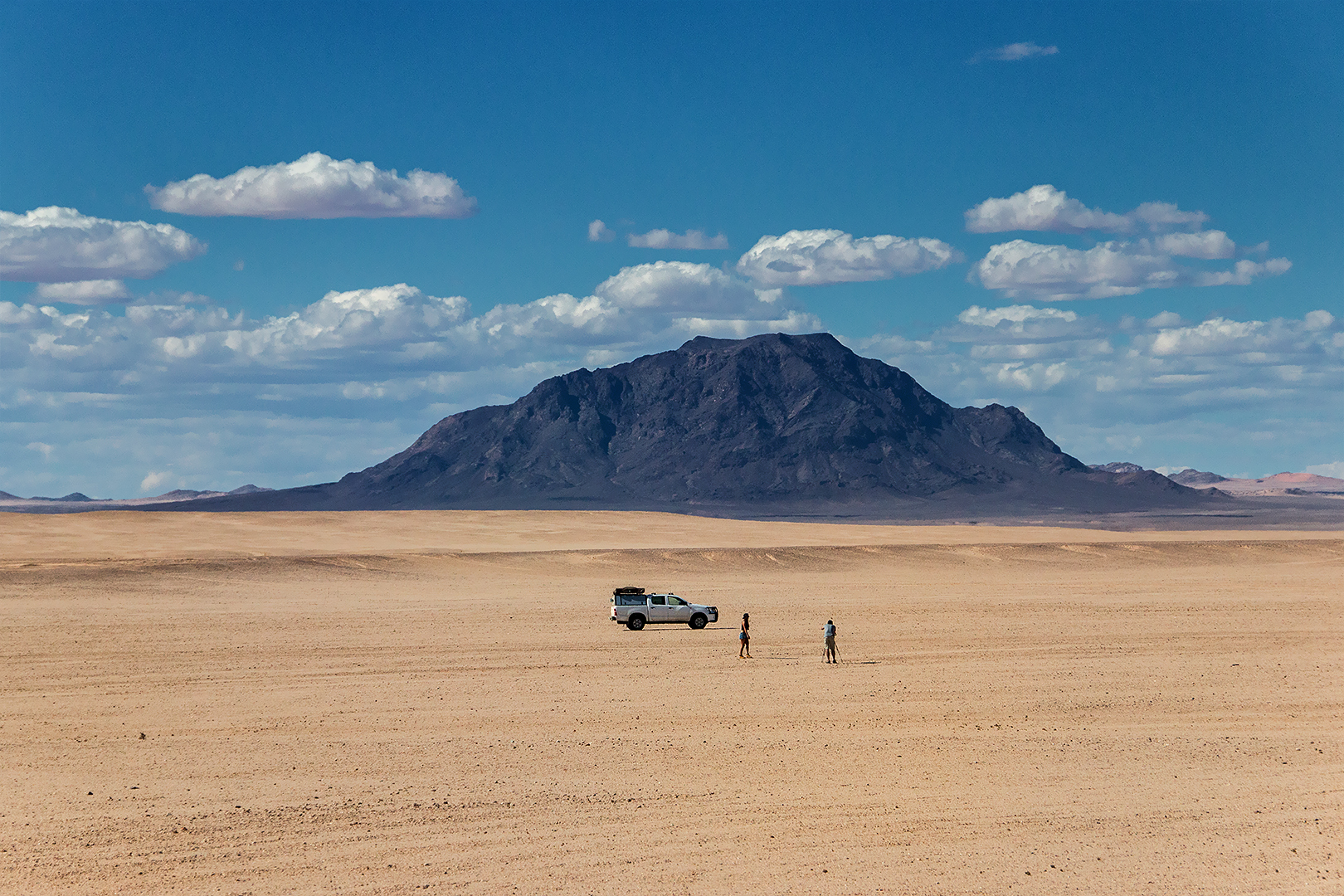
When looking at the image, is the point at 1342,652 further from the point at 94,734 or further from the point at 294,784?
the point at 94,734

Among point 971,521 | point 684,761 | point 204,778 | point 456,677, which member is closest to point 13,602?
point 456,677

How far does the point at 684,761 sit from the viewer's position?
59.6 ft

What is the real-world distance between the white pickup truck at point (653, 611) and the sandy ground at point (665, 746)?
40 centimetres

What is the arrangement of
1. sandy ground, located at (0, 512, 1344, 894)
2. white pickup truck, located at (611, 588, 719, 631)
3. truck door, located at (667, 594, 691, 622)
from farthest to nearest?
1. truck door, located at (667, 594, 691, 622)
2. white pickup truck, located at (611, 588, 719, 631)
3. sandy ground, located at (0, 512, 1344, 894)

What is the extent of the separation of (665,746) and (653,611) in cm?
1682

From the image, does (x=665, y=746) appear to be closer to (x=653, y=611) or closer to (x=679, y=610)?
(x=653, y=611)

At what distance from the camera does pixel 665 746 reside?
19188mm

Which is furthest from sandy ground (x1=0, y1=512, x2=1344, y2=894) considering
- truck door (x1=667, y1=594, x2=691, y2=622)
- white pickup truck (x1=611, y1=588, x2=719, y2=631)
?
truck door (x1=667, y1=594, x2=691, y2=622)

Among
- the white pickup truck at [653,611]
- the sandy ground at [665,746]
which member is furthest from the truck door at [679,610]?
the sandy ground at [665,746]

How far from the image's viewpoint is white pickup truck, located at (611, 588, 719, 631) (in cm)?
3562

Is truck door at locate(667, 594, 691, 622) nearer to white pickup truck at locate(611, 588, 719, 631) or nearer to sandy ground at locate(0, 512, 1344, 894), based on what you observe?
white pickup truck at locate(611, 588, 719, 631)

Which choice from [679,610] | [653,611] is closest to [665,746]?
[653,611]

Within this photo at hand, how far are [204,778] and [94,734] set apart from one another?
3.88 metres

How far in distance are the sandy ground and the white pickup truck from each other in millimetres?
399
